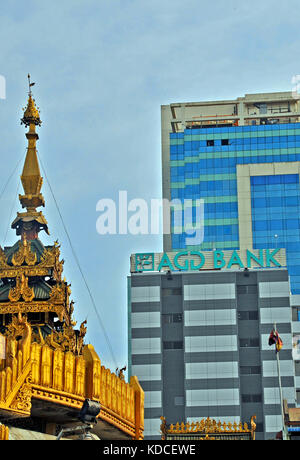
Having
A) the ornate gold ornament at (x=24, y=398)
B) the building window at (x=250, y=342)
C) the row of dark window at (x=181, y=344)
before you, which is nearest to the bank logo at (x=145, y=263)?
the row of dark window at (x=181, y=344)

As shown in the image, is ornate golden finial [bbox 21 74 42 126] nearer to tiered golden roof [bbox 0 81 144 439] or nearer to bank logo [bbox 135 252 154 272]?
tiered golden roof [bbox 0 81 144 439]

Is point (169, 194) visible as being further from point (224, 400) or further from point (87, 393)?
point (87, 393)

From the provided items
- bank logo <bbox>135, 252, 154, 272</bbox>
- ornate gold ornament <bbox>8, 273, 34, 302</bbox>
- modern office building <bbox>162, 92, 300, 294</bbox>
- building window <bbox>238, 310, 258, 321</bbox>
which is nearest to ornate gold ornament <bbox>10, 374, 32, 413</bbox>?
ornate gold ornament <bbox>8, 273, 34, 302</bbox>

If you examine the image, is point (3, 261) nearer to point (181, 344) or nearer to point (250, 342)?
point (181, 344)

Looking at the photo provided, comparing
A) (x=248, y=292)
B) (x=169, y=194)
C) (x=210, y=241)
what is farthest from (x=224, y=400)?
(x=169, y=194)

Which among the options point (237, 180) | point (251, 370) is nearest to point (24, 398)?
point (251, 370)

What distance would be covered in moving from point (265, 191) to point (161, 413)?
56973 mm

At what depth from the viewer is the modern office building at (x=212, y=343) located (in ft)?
426

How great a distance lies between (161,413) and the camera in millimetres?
130500

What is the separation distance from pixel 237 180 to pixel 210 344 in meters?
48.3

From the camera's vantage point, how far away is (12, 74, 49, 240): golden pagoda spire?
72.9 metres

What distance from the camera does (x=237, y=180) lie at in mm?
173000

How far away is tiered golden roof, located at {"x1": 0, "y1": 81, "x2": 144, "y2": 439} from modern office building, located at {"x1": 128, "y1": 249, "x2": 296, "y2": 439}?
63.3 meters

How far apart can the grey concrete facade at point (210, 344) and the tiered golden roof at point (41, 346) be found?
2497 inches
